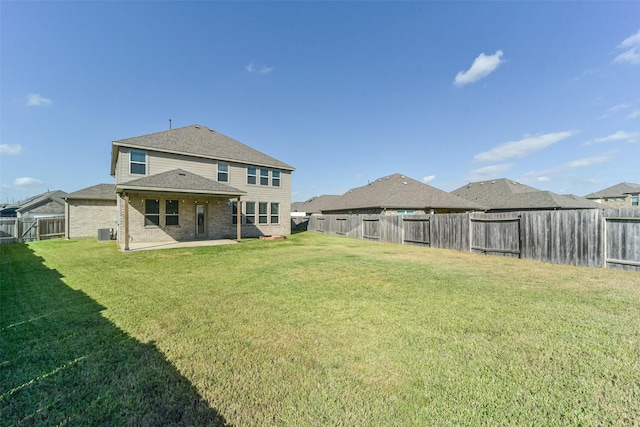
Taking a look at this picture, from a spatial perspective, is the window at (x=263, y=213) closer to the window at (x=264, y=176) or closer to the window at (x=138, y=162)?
the window at (x=264, y=176)

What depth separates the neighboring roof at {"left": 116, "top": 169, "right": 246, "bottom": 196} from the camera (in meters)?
11.3

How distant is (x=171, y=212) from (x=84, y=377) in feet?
45.0

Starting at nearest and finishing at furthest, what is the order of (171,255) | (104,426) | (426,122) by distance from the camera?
(104,426), (171,255), (426,122)

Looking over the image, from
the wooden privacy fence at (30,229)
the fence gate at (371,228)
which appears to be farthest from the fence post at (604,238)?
the wooden privacy fence at (30,229)

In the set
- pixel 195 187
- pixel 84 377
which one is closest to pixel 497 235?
pixel 84 377

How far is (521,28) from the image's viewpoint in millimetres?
11711

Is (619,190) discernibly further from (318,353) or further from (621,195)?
(318,353)

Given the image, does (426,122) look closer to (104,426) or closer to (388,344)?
(388,344)

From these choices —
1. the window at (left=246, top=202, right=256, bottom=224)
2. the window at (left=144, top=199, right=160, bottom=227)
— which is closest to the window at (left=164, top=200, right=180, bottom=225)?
the window at (left=144, top=199, right=160, bottom=227)

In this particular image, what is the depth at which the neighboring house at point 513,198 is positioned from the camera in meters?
24.6

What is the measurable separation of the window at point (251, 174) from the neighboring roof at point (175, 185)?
3.60 metres

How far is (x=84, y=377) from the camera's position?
7.78 feet

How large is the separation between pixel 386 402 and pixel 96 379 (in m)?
2.73

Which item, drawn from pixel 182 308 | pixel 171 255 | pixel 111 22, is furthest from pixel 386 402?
Answer: pixel 111 22
